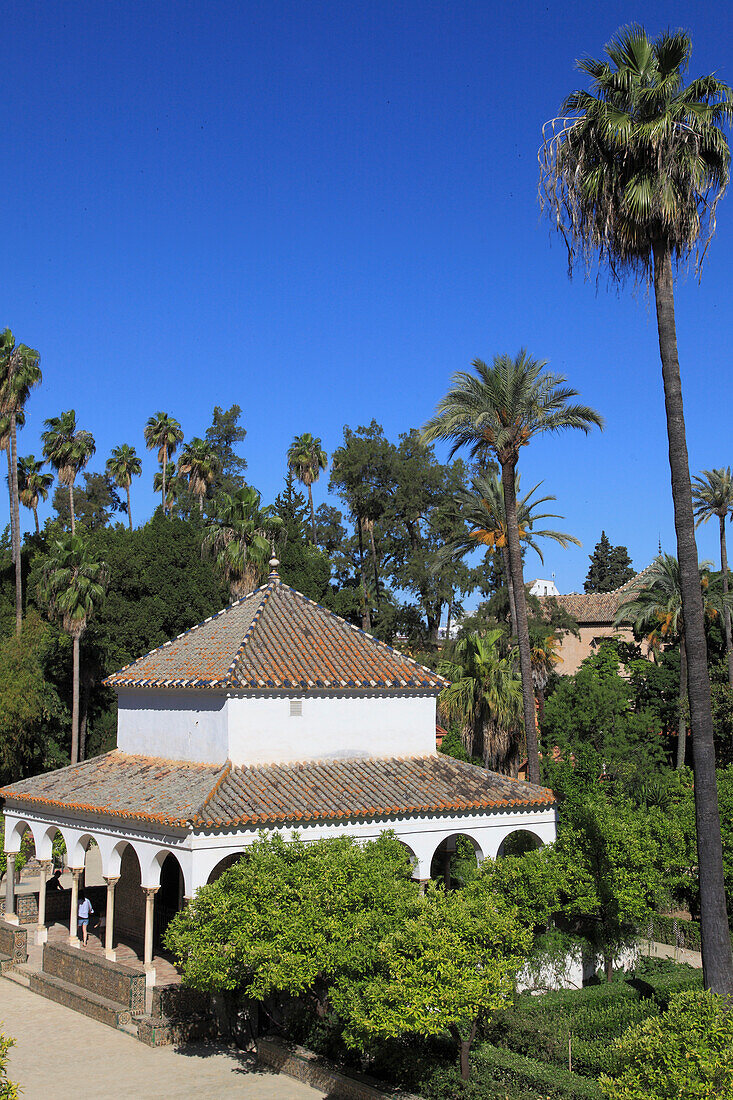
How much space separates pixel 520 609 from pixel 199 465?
138 feet

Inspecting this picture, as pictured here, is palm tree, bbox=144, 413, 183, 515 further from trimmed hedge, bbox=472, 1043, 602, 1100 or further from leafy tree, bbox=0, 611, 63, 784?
trimmed hedge, bbox=472, 1043, 602, 1100

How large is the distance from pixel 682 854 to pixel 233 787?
32.5 feet

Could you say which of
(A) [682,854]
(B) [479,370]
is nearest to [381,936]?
(A) [682,854]

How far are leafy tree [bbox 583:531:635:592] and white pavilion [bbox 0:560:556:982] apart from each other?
8228 cm

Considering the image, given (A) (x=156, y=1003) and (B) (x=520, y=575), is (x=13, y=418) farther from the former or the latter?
(A) (x=156, y=1003)

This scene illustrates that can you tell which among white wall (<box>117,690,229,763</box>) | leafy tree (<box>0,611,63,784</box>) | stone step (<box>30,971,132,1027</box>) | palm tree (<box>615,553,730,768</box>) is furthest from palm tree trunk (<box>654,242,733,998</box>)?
leafy tree (<box>0,611,63,784</box>)

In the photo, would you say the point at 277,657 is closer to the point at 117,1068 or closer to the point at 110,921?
the point at 110,921

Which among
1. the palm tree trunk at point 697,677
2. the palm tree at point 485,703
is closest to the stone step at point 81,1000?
the palm tree trunk at point 697,677

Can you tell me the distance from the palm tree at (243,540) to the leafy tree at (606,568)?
71.0 m

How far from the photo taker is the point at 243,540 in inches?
1430

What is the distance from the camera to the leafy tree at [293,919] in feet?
46.2

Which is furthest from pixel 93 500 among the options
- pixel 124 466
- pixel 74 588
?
pixel 74 588

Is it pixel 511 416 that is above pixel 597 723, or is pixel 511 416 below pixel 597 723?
above

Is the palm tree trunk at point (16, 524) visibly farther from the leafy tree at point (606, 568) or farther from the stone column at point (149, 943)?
the leafy tree at point (606, 568)
